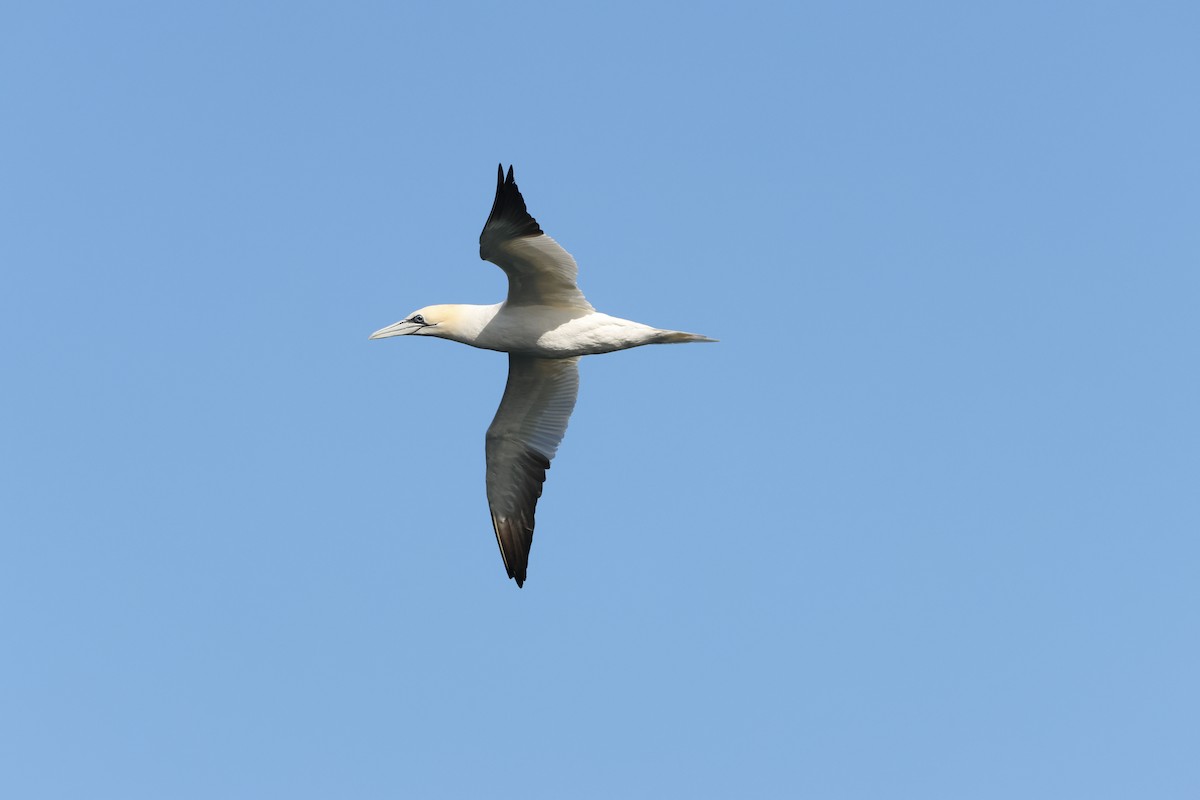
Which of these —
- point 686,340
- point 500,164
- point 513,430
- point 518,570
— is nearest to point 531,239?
point 500,164

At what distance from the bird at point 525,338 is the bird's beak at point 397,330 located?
0.01m

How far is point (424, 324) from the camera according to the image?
19.1 m

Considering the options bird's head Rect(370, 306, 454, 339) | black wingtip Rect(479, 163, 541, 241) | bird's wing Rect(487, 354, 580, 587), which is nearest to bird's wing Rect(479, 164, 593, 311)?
black wingtip Rect(479, 163, 541, 241)

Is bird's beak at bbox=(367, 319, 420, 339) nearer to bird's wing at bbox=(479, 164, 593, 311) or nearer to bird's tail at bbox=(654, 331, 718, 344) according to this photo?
bird's wing at bbox=(479, 164, 593, 311)

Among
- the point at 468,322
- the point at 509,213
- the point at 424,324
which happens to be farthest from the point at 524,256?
the point at 424,324

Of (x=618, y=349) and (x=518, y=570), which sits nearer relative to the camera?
(x=618, y=349)

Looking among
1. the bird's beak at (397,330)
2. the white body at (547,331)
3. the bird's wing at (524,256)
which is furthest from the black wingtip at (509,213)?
the bird's beak at (397,330)

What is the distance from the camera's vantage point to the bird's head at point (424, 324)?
18875 mm

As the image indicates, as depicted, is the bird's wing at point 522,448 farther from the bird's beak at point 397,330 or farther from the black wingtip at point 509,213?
the black wingtip at point 509,213

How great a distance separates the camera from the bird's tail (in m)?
18.1

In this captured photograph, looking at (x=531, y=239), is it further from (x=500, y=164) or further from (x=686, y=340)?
(x=686, y=340)

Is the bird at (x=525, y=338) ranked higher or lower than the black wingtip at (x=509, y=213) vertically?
lower

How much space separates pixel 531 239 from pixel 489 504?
445cm

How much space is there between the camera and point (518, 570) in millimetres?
20219
